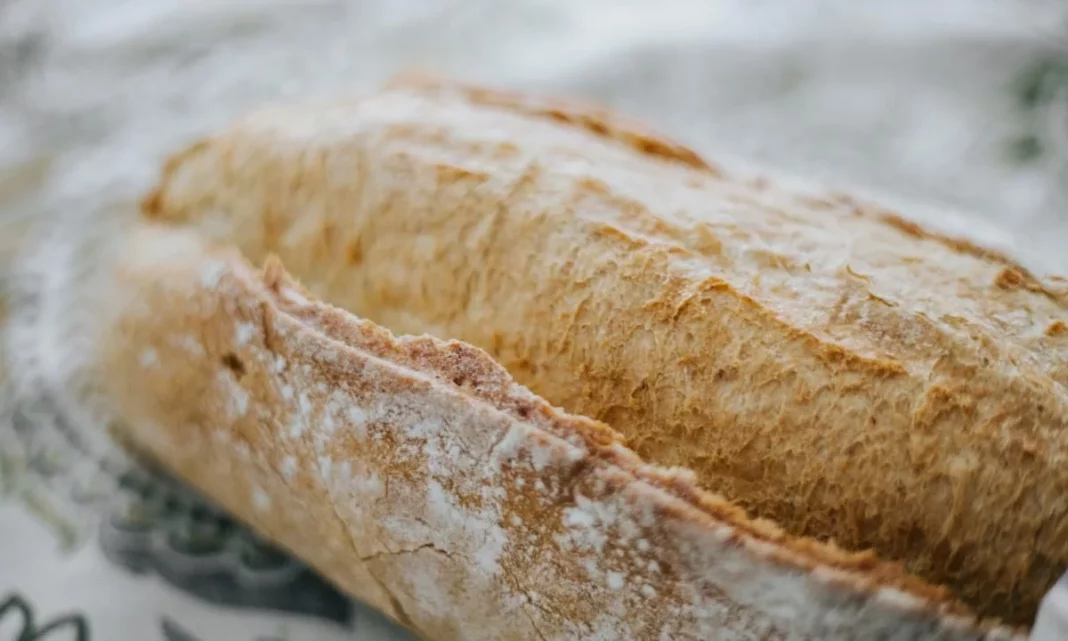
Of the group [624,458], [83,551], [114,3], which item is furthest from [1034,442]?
[114,3]

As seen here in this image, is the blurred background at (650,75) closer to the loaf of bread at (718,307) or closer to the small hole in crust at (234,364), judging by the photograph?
the loaf of bread at (718,307)

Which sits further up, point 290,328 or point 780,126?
point 780,126

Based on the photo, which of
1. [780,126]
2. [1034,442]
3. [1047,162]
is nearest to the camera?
[1034,442]

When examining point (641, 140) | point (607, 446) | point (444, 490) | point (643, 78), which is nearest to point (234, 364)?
point (444, 490)

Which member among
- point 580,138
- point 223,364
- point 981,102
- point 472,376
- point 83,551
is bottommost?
point 83,551

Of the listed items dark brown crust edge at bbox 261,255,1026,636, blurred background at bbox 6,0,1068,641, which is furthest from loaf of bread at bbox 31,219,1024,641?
blurred background at bbox 6,0,1068,641

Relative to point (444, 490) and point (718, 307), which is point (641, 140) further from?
point (444, 490)

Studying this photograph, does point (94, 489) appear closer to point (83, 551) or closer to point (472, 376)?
point (83, 551)

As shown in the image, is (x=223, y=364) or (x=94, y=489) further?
(x=94, y=489)
